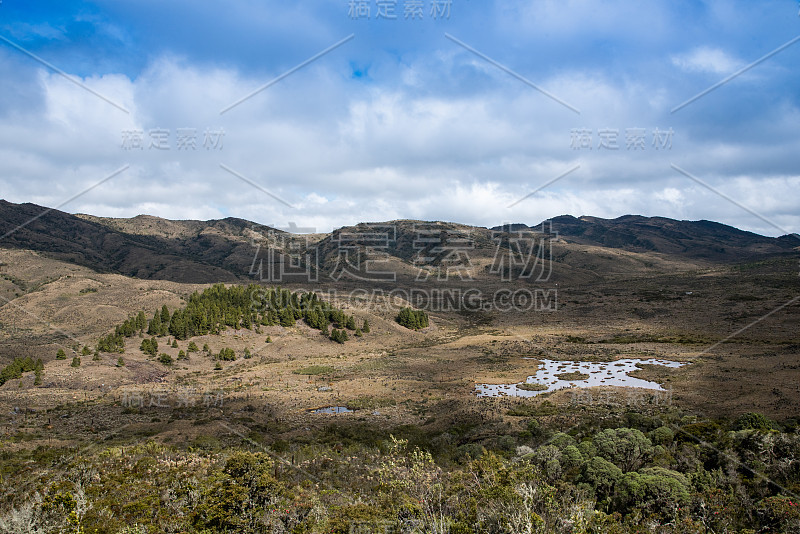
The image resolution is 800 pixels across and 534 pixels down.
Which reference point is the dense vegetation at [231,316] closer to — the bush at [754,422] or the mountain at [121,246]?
the bush at [754,422]

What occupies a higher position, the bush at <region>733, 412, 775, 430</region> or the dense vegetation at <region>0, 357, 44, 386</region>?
the bush at <region>733, 412, 775, 430</region>

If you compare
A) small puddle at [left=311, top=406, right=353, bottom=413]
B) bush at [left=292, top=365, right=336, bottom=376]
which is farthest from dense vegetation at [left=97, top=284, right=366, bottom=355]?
small puddle at [left=311, top=406, right=353, bottom=413]

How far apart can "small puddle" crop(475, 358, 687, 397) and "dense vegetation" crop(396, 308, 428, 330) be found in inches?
1184

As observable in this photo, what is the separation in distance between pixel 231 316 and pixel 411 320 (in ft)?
104

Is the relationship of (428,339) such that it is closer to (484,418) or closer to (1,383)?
(484,418)

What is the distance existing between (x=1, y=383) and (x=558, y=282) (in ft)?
415

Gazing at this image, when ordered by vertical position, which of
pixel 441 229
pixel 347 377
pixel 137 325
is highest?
pixel 441 229

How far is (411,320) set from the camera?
77.2 metres

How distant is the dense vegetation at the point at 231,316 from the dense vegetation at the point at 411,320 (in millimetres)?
9138

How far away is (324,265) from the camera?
17075cm

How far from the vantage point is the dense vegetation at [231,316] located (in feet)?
177

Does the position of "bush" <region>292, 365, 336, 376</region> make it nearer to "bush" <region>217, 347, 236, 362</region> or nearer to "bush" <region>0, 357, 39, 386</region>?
"bush" <region>217, 347, 236, 362</region>

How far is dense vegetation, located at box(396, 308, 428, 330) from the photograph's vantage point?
77.2 meters

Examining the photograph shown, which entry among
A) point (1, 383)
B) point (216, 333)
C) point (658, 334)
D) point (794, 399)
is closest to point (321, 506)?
point (794, 399)
